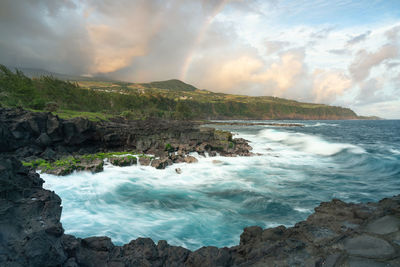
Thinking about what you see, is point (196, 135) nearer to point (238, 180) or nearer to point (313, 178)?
point (238, 180)

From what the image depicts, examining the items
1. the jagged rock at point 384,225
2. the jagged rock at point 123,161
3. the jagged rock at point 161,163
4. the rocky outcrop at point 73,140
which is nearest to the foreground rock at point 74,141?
the rocky outcrop at point 73,140

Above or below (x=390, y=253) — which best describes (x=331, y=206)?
below

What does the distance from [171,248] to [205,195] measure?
886 cm

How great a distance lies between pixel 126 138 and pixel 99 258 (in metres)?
26.3

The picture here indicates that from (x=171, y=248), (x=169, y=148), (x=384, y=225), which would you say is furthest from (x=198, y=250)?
(x=169, y=148)

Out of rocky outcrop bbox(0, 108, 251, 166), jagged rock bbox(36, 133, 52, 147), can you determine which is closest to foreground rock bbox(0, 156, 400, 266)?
rocky outcrop bbox(0, 108, 251, 166)

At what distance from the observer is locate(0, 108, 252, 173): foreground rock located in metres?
20.5

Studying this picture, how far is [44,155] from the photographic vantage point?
20.1 meters

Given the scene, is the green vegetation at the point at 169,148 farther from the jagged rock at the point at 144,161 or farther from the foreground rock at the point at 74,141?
the jagged rock at the point at 144,161

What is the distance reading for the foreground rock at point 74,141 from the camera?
807 inches

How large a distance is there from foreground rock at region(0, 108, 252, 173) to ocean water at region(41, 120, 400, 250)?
4547 mm

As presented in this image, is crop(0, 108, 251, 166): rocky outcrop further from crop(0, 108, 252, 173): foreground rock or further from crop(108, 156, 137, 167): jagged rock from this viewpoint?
crop(108, 156, 137, 167): jagged rock

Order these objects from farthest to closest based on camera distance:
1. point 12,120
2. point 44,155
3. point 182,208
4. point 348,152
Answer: point 348,152, point 12,120, point 44,155, point 182,208

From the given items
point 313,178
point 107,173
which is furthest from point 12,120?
point 313,178
